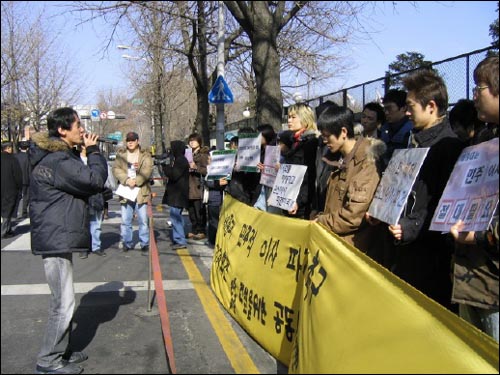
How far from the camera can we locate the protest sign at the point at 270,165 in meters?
5.75

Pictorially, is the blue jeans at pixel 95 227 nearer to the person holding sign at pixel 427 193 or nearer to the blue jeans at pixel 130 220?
the blue jeans at pixel 130 220

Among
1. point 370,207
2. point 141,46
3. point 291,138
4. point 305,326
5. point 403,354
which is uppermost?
point 141,46

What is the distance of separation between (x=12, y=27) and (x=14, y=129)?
21.2 feet

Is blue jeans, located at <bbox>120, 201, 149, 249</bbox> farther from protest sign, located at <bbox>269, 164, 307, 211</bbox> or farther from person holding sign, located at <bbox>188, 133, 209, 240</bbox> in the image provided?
protest sign, located at <bbox>269, 164, 307, 211</bbox>

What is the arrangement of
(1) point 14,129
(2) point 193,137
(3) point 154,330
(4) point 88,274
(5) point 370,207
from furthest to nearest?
1. (1) point 14,129
2. (2) point 193,137
3. (4) point 88,274
4. (3) point 154,330
5. (5) point 370,207

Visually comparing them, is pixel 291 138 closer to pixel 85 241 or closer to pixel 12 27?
pixel 85 241

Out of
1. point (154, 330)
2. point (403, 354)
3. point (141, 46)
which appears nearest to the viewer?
point (403, 354)

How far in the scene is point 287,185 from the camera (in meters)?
5.03

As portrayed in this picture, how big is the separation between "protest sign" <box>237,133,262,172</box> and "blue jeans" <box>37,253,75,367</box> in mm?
2976

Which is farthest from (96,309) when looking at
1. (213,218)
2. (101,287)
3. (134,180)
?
(213,218)

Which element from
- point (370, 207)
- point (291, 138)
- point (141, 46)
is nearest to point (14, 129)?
point (141, 46)

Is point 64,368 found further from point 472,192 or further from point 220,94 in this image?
point 220,94

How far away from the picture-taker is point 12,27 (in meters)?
19.3

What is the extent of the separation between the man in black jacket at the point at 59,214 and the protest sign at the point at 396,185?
211cm
